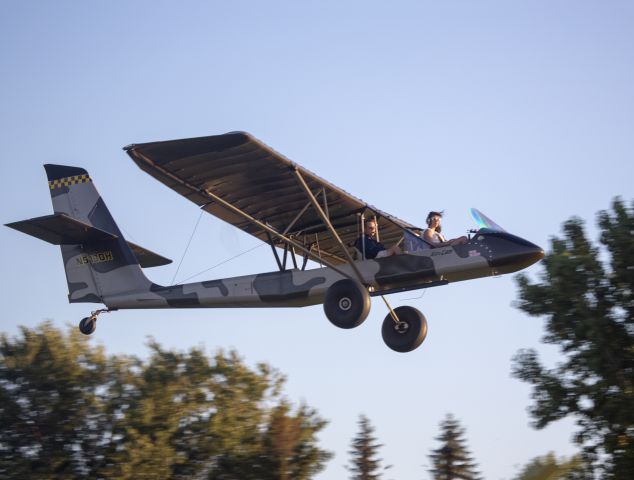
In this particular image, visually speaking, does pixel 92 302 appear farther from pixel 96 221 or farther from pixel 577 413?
pixel 577 413

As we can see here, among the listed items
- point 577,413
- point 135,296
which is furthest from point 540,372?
point 135,296

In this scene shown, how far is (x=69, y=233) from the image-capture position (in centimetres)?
1656

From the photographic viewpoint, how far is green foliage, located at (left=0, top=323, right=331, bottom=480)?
18281 millimetres

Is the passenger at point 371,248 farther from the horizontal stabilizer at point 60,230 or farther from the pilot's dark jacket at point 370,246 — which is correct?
the horizontal stabilizer at point 60,230

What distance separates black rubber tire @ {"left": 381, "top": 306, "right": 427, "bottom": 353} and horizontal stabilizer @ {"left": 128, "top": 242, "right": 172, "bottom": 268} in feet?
16.3

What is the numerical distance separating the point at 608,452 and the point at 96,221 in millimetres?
10271

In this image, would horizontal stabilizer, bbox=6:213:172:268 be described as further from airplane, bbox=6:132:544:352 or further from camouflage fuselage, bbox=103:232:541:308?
camouflage fuselage, bbox=103:232:541:308

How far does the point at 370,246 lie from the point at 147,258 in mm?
5205

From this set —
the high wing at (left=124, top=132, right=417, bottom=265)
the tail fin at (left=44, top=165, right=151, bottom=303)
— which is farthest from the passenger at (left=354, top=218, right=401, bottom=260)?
the tail fin at (left=44, top=165, right=151, bottom=303)

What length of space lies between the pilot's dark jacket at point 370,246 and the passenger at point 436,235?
81 centimetres

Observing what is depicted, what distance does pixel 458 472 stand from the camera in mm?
24344

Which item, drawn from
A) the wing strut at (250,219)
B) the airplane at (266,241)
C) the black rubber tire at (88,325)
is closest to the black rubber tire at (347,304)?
the airplane at (266,241)

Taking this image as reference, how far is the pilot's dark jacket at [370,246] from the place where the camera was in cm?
1523

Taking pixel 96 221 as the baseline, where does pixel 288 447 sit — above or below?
below
